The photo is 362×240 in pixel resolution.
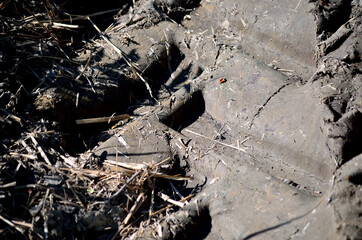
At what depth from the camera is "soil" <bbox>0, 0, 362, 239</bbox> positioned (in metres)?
2.87

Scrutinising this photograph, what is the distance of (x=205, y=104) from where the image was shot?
376 centimetres

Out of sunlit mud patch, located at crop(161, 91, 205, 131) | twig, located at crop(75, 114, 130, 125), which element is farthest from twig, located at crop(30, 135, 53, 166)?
sunlit mud patch, located at crop(161, 91, 205, 131)

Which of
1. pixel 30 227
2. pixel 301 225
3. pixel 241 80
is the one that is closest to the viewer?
pixel 301 225

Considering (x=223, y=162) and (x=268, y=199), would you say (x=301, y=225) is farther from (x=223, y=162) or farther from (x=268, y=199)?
(x=223, y=162)

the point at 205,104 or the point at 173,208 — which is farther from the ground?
the point at 205,104

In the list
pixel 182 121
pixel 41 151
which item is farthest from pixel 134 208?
pixel 182 121

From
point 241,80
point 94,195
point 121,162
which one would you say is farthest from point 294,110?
point 94,195

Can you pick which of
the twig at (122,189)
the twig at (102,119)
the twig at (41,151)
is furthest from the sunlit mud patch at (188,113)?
the twig at (41,151)

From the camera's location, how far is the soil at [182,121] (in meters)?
2.87

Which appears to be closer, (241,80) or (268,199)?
(268,199)

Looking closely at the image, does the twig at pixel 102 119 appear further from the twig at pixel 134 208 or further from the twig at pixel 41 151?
the twig at pixel 134 208

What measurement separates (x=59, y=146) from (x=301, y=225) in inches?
76.7

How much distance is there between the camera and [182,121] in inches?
149

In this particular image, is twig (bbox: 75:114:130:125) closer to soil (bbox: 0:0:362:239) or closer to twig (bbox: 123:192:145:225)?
soil (bbox: 0:0:362:239)
